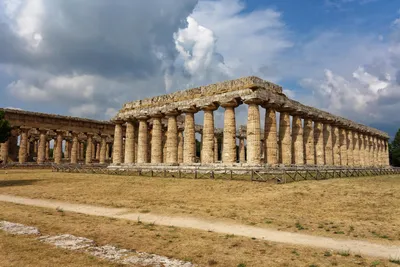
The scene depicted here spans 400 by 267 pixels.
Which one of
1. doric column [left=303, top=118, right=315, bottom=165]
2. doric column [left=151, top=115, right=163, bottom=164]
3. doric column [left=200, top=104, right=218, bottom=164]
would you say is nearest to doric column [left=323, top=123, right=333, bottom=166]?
doric column [left=303, top=118, right=315, bottom=165]

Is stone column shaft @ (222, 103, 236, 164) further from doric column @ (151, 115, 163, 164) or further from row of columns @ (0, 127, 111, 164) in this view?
row of columns @ (0, 127, 111, 164)

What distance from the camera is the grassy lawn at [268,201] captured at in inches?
547

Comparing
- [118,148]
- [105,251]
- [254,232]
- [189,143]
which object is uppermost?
[189,143]

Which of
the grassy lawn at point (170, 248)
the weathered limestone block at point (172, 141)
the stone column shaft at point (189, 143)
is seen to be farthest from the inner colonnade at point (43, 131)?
the grassy lawn at point (170, 248)

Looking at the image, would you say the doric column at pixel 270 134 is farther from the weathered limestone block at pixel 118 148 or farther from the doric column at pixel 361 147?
the doric column at pixel 361 147

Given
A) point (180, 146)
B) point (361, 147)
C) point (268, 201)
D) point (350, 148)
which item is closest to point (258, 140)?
point (268, 201)

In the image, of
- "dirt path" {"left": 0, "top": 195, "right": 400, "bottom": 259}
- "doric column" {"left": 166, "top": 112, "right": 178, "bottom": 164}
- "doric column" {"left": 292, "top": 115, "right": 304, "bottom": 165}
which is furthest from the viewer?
"doric column" {"left": 166, "top": 112, "right": 178, "bottom": 164}

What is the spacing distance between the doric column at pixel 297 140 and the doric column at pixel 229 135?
386 inches

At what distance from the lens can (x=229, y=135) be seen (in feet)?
121

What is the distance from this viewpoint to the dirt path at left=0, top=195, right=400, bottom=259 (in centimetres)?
1035

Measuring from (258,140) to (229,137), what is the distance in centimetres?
367

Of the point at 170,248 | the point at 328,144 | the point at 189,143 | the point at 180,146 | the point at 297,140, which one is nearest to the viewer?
the point at 170,248

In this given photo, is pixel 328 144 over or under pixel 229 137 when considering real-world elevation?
under

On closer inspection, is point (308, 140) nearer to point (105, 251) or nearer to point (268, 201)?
point (268, 201)
